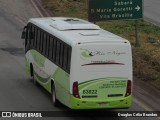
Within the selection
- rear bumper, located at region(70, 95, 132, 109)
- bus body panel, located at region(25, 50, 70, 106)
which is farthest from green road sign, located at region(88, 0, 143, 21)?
rear bumper, located at region(70, 95, 132, 109)

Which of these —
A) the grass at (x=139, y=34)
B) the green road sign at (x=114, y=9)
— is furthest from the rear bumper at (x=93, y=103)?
the green road sign at (x=114, y=9)

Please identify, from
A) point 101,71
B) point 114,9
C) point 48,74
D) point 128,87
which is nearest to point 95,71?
point 101,71

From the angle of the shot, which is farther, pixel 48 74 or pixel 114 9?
pixel 114 9

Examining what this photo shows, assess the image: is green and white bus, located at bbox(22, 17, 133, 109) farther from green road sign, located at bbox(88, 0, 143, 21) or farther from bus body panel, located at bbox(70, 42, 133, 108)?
green road sign, located at bbox(88, 0, 143, 21)

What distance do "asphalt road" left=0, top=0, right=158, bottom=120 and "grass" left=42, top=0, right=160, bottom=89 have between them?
330cm

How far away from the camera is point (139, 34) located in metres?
35.0

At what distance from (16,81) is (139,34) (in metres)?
12.5

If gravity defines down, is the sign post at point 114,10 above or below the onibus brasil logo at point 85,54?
below

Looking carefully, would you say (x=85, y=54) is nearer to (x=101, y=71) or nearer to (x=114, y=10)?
(x=101, y=71)

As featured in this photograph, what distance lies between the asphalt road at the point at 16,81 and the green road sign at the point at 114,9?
4709mm

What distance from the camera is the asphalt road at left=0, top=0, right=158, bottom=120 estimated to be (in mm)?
20344

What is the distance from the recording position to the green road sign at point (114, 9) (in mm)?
30891

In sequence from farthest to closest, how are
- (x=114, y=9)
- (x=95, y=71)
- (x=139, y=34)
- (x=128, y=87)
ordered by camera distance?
(x=139, y=34)
(x=114, y=9)
(x=128, y=87)
(x=95, y=71)

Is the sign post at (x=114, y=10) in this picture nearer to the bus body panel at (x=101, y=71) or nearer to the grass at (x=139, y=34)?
the grass at (x=139, y=34)
